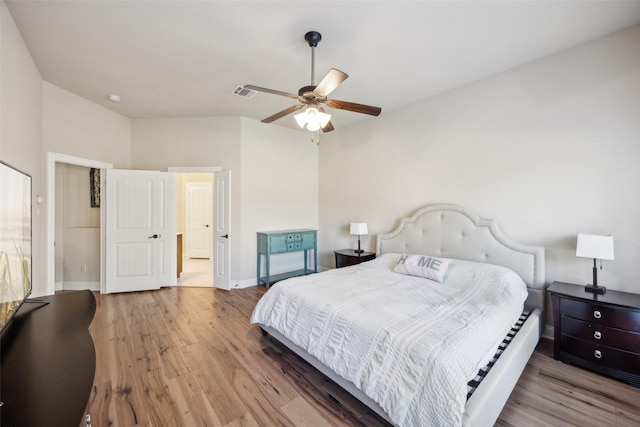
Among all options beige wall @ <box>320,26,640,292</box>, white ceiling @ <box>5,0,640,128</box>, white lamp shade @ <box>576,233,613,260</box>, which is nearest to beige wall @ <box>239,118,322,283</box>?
white ceiling @ <box>5,0,640,128</box>

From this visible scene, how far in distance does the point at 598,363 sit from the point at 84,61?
556cm

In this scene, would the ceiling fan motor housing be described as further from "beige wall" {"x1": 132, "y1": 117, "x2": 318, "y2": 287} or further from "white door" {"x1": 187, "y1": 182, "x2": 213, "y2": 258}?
"white door" {"x1": 187, "y1": 182, "x2": 213, "y2": 258}

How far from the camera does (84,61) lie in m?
2.89

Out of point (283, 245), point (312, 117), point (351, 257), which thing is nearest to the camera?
point (312, 117)

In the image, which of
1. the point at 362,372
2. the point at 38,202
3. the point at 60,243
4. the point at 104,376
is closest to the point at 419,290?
the point at 362,372

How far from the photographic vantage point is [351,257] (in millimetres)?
4262

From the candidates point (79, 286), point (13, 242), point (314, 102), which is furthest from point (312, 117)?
point (79, 286)

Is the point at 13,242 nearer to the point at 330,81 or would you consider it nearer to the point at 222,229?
Answer: the point at 330,81

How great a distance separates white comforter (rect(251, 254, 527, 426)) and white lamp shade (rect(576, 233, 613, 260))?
0.58 meters

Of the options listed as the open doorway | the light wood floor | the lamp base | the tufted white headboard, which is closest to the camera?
the light wood floor

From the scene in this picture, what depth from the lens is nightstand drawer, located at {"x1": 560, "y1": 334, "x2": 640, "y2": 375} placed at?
2.08m

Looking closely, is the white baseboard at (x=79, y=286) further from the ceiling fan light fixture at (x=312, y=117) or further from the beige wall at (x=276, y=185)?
the ceiling fan light fixture at (x=312, y=117)

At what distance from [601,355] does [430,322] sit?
5.23ft

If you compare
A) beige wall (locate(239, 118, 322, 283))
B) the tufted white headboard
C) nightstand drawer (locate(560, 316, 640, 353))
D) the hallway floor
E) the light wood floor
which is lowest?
the light wood floor
